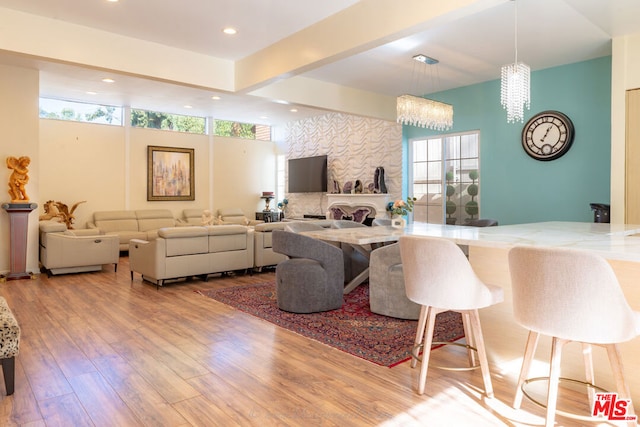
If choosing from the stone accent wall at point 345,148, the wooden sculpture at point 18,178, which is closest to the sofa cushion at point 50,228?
the wooden sculpture at point 18,178

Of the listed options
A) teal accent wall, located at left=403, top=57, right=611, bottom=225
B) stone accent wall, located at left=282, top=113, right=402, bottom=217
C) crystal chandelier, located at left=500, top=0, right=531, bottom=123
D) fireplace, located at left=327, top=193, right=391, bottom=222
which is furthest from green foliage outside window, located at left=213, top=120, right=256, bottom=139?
crystal chandelier, located at left=500, top=0, right=531, bottom=123

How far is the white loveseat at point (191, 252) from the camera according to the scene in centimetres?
543

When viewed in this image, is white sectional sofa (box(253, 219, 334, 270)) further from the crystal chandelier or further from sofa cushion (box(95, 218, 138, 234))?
sofa cushion (box(95, 218, 138, 234))

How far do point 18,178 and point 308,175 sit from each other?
235 inches

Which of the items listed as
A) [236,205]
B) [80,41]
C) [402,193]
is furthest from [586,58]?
[236,205]

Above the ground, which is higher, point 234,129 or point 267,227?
point 234,129

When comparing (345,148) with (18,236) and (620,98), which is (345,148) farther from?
(18,236)

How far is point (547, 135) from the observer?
652cm

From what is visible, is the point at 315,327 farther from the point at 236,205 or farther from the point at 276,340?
the point at 236,205

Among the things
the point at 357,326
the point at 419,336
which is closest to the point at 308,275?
the point at 357,326

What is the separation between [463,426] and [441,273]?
78 centimetres

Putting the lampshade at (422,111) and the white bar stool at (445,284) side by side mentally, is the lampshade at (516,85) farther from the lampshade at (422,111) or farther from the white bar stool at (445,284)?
the white bar stool at (445,284)

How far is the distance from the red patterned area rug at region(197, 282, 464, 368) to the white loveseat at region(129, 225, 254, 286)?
916mm

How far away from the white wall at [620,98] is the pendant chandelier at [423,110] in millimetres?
1927
